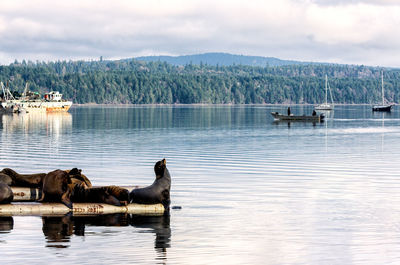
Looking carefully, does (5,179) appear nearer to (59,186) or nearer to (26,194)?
(26,194)

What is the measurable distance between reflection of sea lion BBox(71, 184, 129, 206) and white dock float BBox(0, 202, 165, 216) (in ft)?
1.28

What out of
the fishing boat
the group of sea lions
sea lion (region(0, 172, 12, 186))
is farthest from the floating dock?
the fishing boat

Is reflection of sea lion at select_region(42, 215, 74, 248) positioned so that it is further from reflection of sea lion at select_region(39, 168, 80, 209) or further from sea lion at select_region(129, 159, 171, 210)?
sea lion at select_region(129, 159, 171, 210)

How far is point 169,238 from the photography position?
2477 centimetres

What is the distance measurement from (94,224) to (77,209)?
235 centimetres

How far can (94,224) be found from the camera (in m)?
27.2

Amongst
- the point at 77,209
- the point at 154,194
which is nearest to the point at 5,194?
the point at 77,209

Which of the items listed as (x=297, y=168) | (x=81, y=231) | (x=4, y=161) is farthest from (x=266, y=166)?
(x=81, y=231)

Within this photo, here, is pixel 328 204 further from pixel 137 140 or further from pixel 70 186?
pixel 137 140

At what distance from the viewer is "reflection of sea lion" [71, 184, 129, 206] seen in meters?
30.1

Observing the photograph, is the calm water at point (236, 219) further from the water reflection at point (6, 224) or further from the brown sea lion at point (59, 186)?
the brown sea lion at point (59, 186)

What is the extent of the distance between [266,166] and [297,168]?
8.00 ft

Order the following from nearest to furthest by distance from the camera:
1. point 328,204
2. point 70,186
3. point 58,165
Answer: point 70,186 → point 328,204 → point 58,165

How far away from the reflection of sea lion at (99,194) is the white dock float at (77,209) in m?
0.39
